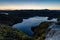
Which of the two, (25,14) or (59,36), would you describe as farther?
(25,14)

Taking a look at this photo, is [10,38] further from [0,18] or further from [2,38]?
[0,18]

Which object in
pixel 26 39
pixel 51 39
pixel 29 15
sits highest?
pixel 51 39

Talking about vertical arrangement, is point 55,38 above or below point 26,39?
above

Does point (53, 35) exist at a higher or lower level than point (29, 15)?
higher

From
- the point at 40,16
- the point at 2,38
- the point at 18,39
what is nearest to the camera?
the point at 2,38

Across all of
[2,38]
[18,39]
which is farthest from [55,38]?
[18,39]

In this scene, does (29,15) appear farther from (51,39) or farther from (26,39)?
(51,39)

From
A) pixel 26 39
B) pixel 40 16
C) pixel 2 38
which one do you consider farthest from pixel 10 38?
pixel 40 16

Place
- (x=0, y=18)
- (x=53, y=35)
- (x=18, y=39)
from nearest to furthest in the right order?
(x=53, y=35), (x=18, y=39), (x=0, y=18)

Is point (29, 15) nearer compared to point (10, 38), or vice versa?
point (10, 38)

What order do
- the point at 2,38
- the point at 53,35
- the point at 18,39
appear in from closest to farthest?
1. the point at 53,35
2. the point at 2,38
3. the point at 18,39
